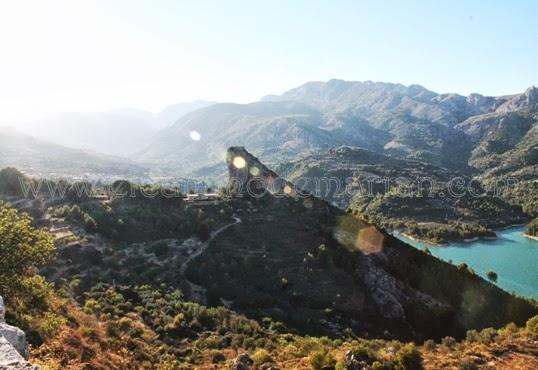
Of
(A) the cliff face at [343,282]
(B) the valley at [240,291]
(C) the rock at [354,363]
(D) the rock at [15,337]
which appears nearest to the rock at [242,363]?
(B) the valley at [240,291]

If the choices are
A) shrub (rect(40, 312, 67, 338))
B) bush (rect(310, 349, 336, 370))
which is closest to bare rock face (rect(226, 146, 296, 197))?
bush (rect(310, 349, 336, 370))

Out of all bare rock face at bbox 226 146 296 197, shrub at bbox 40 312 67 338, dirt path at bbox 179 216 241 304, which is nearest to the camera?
shrub at bbox 40 312 67 338

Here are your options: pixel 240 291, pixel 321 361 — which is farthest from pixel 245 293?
pixel 321 361

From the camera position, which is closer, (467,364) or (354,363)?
(467,364)

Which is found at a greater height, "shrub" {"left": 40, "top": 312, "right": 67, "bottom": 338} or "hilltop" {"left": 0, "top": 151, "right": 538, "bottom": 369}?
"shrub" {"left": 40, "top": 312, "right": 67, "bottom": 338}

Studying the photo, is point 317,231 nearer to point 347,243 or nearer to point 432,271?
point 347,243

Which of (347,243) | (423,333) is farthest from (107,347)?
(347,243)

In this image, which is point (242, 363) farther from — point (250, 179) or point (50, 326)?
point (250, 179)

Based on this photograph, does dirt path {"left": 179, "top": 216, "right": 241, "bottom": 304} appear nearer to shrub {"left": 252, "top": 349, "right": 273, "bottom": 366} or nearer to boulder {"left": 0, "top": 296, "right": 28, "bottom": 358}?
shrub {"left": 252, "top": 349, "right": 273, "bottom": 366}
